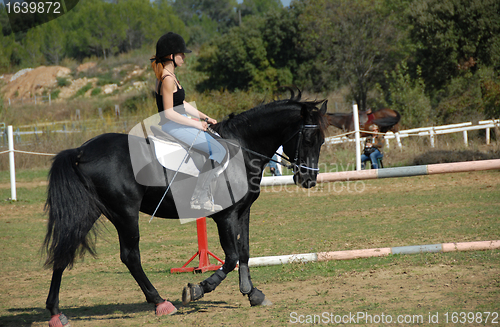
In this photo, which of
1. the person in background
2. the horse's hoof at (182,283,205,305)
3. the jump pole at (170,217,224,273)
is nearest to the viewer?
the horse's hoof at (182,283,205,305)

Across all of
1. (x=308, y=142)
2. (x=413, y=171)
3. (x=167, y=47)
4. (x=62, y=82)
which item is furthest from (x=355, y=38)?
(x=62, y=82)

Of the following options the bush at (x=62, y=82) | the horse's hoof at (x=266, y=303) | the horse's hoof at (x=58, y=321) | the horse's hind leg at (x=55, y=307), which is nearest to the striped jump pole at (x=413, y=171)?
the horse's hoof at (x=266, y=303)

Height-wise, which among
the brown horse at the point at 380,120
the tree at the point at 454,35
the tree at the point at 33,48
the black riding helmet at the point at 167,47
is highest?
the tree at the point at 33,48

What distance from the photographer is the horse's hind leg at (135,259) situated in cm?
449

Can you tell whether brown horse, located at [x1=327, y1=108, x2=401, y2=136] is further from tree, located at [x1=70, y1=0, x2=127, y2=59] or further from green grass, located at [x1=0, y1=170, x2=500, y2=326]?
tree, located at [x1=70, y1=0, x2=127, y2=59]

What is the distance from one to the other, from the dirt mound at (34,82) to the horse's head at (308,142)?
6515cm

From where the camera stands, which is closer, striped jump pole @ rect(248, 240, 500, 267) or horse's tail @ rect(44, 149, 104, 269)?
horse's tail @ rect(44, 149, 104, 269)

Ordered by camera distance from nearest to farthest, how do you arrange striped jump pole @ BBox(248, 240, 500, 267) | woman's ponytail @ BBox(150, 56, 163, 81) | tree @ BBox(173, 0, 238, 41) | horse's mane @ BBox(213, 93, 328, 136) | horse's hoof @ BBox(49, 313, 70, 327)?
horse's hoof @ BBox(49, 313, 70, 327)
woman's ponytail @ BBox(150, 56, 163, 81)
horse's mane @ BBox(213, 93, 328, 136)
striped jump pole @ BBox(248, 240, 500, 267)
tree @ BBox(173, 0, 238, 41)

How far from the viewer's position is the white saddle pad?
4.55 m

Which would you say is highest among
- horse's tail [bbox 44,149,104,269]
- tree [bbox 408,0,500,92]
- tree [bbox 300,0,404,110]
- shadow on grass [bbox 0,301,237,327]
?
tree [bbox 300,0,404,110]

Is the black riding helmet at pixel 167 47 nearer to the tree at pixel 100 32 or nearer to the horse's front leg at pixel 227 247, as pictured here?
the horse's front leg at pixel 227 247

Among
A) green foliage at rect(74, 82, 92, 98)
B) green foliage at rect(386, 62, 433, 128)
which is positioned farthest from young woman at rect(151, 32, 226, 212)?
green foliage at rect(74, 82, 92, 98)

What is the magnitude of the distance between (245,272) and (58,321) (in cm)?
190

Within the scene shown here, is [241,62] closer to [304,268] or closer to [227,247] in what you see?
[304,268]
